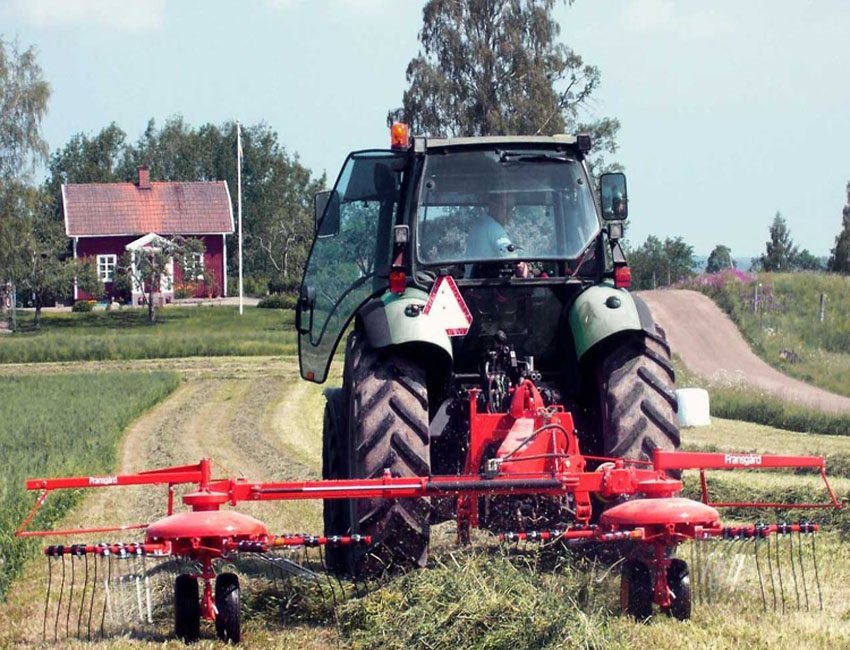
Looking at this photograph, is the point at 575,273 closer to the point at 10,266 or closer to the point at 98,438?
the point at 98,438

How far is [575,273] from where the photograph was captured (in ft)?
23.9

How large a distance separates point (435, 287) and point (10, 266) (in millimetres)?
38974

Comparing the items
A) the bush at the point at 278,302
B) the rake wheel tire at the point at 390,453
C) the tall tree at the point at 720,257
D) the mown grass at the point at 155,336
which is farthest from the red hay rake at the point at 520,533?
the tall tree at the point at 720,257

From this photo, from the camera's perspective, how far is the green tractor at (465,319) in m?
6.55

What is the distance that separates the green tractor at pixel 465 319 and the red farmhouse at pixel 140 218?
5200 cm

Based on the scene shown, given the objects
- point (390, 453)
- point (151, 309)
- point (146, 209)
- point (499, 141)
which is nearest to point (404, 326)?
point (390, 453)

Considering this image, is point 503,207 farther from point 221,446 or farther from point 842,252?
point 842,252

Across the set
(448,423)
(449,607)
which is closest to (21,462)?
(448,423)

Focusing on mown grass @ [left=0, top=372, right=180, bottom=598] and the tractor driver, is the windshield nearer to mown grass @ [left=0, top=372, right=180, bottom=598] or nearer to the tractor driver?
the tractor driver

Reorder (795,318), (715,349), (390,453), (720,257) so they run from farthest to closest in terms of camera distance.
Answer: (720,257) → (795,318) → (715,349) → (390,453)

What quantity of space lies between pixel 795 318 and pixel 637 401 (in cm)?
2643

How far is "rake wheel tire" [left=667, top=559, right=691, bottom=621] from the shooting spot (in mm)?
5984

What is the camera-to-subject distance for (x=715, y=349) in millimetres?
28750

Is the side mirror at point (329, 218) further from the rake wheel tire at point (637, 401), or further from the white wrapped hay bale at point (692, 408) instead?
the white wrapped hay bale at point (692, 408)
